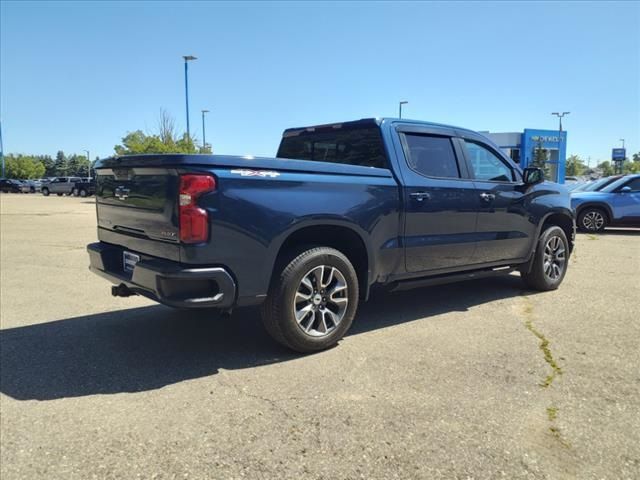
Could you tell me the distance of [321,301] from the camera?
4145 millimetres

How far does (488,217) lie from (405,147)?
1340mm

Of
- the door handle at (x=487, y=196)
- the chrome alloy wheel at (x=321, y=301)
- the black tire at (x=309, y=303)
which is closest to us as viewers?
the black tire at (x=309, y=303)

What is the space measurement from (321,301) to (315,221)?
0.65 meters

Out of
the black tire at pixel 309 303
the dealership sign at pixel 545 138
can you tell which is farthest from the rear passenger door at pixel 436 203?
the dealership sign at pixel 545 138

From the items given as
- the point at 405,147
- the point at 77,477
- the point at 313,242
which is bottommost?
the point at 77,477

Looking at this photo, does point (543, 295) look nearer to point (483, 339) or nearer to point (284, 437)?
point (483, 339)

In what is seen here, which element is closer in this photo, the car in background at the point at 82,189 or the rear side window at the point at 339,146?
the rear side window at the point at 339,146

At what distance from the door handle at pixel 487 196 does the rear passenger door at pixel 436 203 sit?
4.9 inches

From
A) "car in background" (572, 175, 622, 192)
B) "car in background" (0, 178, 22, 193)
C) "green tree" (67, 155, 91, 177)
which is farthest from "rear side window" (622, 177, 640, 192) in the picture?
"green tree" (67, 155, 91, 177)

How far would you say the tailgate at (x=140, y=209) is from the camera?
3.59m

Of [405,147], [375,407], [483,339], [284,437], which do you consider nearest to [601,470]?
[375,407]

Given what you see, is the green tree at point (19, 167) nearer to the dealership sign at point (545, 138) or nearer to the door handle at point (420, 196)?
the dealership sign at point (545, 138)

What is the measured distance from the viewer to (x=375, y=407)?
10.5ft

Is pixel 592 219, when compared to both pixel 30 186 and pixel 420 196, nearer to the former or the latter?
pixel 420 196
